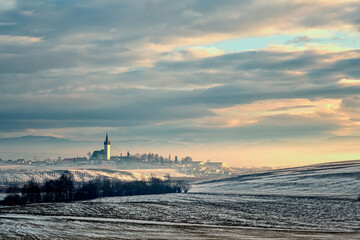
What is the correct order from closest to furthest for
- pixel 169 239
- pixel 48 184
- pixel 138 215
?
pixel 169 239, pixel 138 215, pixel 48 184

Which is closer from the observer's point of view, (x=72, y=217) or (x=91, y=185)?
(x=72, y=217)

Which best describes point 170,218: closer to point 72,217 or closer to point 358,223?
point 72,217

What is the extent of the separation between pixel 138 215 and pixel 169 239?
3146 centimetres

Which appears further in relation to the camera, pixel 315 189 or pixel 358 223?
pixel 315 189

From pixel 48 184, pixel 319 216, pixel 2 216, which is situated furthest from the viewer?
pixel 48 184

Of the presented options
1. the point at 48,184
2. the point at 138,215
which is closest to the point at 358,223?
the point at 138,215

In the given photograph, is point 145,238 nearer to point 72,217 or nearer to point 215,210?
point 72,217

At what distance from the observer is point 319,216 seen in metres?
94.9

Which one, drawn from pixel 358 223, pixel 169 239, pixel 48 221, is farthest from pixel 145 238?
pixel 358 223

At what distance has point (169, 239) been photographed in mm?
57812

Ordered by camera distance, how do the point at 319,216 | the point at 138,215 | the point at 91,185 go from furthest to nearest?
1. the point at 91,185
2. the point at 319,216
3. the point at 138,215

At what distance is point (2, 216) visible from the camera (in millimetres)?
80938

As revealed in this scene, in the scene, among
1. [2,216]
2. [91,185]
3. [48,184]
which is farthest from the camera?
[91,185]

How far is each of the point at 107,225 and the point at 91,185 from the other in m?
111
